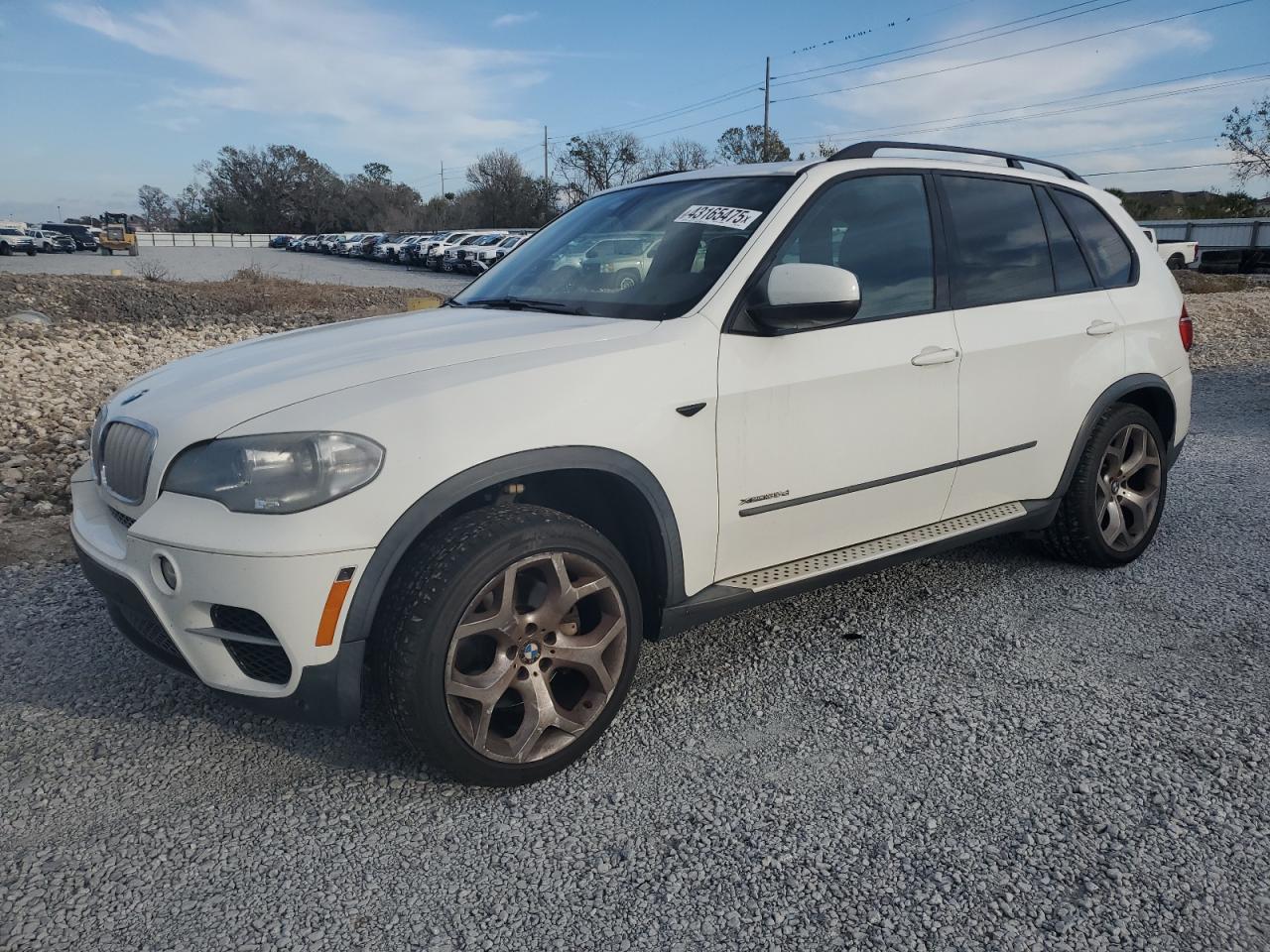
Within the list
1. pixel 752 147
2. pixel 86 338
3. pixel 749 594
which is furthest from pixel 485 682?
pixel 752 147

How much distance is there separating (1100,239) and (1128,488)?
1.15 m

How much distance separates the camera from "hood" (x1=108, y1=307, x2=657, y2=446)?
266cm

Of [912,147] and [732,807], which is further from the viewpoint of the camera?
[912,147]

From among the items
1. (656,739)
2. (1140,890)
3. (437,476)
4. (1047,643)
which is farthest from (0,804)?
(1047,643)

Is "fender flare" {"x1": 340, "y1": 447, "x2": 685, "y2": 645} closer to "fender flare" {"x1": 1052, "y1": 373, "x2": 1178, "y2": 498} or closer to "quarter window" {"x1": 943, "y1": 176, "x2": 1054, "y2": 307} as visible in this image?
"quarter window" {"x1": 943, "y1": 176, "x2": 1054, "y2": 307}

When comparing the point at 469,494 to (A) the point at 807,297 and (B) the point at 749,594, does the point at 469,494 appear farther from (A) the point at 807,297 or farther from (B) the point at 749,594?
(A) the point at 807,297

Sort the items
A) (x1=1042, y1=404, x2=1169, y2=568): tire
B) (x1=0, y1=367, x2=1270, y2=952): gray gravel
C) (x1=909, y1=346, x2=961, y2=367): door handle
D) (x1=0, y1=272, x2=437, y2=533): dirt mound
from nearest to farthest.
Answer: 1. (x1=0, y1=367, x2=1270, y2=952): gray gravel
2. (x1=909, y1=346, x2=961, y2=367): door handle
3. (x1=1042, y1=404, x2=1169, y2=568): tire
4. (x1=0, y1=272, x2=437, y2=533): dirt mound

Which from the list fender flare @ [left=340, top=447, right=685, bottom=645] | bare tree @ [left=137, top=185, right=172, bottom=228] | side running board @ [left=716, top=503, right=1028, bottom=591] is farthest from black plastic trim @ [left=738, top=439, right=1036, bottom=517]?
bare tree @ [left=137, top=185, right=172, bottom=228]

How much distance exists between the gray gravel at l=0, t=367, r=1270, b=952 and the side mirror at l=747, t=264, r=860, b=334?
1.30 metres

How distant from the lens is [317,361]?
296cm

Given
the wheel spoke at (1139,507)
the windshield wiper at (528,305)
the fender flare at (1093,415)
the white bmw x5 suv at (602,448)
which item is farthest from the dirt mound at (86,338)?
the wheel spoke at (1139,507)

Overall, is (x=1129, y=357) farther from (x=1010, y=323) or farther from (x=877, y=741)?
(x=877, y=741)

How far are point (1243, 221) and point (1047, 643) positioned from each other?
4561 centimetres

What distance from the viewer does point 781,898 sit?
234 cm
